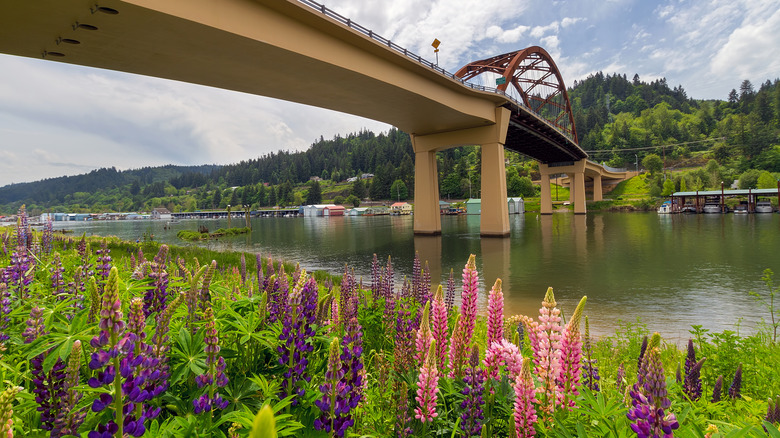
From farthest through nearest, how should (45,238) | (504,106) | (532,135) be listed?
(532,135)
(504,106)
(45,238)

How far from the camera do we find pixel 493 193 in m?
40.3

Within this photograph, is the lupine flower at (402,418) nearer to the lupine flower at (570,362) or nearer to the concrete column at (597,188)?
the lupine flower at (570,362)

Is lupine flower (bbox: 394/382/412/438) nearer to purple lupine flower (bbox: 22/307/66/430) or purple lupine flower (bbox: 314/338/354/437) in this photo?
purple lupine flower (bbox: 314/338/354/437)

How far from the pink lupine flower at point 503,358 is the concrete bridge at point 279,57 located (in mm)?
19859

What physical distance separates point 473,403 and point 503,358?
47cm

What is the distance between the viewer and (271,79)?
25453 millimetres

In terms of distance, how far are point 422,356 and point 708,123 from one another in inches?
9240

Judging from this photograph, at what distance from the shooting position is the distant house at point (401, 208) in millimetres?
135500

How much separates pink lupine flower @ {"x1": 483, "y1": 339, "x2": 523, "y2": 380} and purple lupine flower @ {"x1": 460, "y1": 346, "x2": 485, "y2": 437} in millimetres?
196

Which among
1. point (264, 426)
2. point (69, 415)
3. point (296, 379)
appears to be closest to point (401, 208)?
point (296, 379)

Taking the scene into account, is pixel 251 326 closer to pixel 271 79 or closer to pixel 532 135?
pixel 271 79

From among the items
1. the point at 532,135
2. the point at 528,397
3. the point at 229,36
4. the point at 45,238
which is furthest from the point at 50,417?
the point at 532,135

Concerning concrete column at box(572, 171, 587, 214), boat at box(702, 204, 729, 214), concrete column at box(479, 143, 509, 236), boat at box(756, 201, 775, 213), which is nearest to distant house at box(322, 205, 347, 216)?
concrete column at box(572, 171, 587, 214)

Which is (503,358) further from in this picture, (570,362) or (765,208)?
(765,208)
